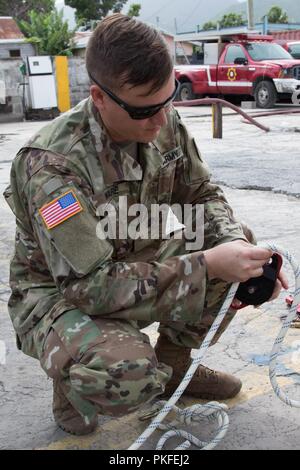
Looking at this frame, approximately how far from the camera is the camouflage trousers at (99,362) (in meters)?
1.55

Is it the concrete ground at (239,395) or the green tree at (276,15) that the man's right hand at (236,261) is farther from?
the green tree at (276,15)

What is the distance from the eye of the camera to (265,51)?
14297 mm

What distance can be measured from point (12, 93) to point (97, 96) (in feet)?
48.6

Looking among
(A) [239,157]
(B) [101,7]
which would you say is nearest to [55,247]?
(A) [239,157]

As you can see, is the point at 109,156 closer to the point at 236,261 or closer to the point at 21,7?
the point at 236,261

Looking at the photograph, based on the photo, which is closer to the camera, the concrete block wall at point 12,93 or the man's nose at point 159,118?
the man's nose at point 159,118

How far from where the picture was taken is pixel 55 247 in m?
1.58

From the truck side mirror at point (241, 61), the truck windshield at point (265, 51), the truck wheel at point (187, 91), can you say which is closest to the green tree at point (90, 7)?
the truck wheel at point (187, 91)

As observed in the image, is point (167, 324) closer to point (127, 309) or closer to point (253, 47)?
point (127, 309)

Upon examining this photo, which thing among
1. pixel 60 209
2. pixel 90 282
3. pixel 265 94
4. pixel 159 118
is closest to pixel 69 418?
pixel 90 282

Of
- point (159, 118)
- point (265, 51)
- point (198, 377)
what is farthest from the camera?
point (265, 51)

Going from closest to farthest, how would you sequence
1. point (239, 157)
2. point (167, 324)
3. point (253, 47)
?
point (167, 324) < point (239, 157) < point (253, 47)

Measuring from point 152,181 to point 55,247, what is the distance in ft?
1.40

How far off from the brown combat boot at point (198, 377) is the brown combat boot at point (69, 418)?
311mm
